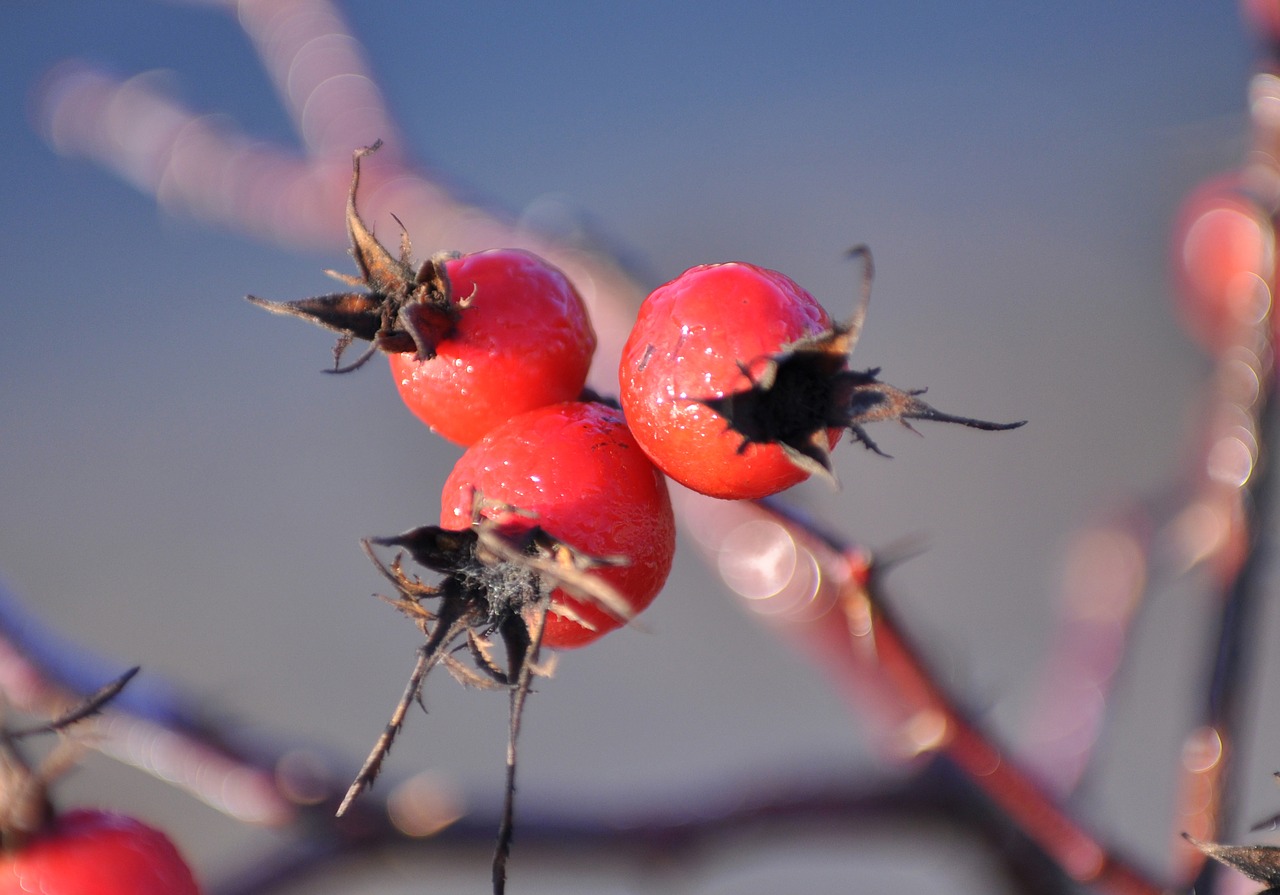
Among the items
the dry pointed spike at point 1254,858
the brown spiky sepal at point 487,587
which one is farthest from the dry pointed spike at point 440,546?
the dry pointed spike at point 1254,858

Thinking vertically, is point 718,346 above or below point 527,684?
above

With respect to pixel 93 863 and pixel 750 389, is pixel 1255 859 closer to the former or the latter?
pixel 750 389

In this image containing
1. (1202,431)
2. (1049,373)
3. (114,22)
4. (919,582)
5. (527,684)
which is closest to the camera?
(527,684)

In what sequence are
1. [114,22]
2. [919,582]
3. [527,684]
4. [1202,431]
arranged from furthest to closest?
[114,22], [919,582], [1202,431], [527,684]

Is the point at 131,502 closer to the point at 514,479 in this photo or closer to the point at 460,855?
the point at 460,855

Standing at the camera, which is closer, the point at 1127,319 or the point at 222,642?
the point at 222,642

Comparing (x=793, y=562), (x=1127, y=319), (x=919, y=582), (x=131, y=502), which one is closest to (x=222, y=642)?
(x=131, y=502)

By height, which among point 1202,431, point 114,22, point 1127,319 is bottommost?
point 1202,431
